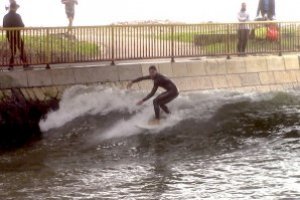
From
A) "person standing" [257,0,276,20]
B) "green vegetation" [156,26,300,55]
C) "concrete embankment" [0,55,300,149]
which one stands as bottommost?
"concrete embankment" [0,55,300,149]

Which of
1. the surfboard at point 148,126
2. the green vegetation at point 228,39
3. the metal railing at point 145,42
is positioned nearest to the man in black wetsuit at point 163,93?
the surfboard at point 148,126

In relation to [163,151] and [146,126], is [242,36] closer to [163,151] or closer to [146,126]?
[146,126]

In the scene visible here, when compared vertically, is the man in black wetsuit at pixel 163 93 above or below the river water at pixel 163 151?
above

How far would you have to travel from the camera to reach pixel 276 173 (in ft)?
43.8

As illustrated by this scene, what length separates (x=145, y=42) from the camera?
64.7ft

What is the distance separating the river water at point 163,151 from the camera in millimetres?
12484

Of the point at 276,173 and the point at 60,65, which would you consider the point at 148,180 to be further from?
the point at 60,65

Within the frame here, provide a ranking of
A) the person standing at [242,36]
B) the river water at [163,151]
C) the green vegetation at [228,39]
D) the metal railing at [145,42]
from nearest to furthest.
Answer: the river water at [163,151] < the metal railing at [145,42] < the green vegetation at [228,39] < the person standing at [242,36]

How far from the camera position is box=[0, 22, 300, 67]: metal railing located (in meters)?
18.0

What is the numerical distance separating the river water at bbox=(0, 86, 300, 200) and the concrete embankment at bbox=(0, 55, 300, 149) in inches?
10.9

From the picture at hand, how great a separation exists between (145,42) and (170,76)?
1226mm

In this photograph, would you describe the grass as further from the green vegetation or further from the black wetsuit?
the green vegetation

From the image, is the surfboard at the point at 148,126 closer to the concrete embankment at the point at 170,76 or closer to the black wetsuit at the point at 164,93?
the black wetsuit at the point at 164,93

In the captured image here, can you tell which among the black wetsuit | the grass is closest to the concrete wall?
the grass
